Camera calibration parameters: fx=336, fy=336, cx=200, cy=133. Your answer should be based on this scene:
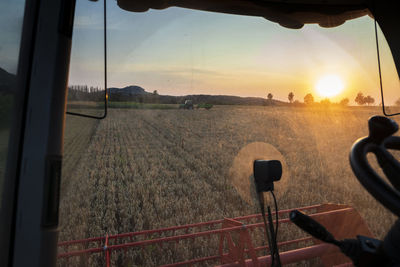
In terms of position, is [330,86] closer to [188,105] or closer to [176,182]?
[176,182]

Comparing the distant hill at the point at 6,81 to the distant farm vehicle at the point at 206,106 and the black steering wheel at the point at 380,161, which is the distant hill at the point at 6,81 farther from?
the distant farm vehicle at the point at 206,106

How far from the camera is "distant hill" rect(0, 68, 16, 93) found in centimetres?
118

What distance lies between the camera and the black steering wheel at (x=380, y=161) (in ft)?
3.30

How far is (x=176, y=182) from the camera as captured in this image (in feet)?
29.1

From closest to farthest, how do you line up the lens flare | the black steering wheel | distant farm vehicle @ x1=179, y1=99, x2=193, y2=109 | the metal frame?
1. the black steering wheel
2. the metal frame
3. the lens flare
4. distant farm vehicle @ x1=179, y1=99, x2=193, y2=109

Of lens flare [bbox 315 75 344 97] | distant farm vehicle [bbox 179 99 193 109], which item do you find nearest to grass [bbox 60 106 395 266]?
lens flare [bbox 315 75 344 97]

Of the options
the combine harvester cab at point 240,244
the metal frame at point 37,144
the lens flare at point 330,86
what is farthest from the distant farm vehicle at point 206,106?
the metal frame at point 37,144

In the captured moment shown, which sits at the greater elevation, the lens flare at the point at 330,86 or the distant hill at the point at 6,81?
the lens flare at the point at 330,86

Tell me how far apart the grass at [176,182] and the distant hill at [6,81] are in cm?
25

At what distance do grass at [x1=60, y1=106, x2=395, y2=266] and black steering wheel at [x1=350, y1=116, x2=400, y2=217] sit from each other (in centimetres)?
106

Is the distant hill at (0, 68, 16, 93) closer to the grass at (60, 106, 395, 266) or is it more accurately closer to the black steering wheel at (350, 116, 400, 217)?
the grass at (60, 106, 395, 266)

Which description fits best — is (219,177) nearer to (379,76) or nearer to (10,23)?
(379,76)

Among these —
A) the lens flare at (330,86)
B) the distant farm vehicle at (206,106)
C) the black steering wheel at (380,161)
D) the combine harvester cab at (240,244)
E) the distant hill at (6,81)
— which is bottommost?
→ the combine harvester cab at (240,244)

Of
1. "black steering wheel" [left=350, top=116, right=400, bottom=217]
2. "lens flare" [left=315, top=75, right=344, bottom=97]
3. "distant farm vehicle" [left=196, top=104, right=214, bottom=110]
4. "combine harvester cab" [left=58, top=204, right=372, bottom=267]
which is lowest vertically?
"combine harvester cab" [left=58, top=204, right=372, bottom=267]
